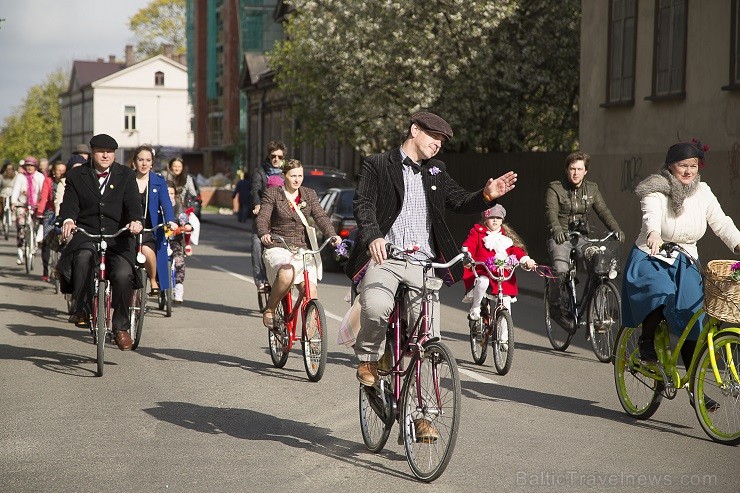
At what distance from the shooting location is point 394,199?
21.5 ft

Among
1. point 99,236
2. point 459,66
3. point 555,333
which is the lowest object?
point 555,333

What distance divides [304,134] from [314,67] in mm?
4606

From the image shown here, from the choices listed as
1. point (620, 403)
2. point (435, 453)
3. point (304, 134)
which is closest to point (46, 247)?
point (620, 403)

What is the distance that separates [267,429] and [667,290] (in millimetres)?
2698

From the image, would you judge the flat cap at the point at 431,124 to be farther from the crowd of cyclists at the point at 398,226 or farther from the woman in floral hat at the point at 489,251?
the woman in floral hat at the point at 489,251

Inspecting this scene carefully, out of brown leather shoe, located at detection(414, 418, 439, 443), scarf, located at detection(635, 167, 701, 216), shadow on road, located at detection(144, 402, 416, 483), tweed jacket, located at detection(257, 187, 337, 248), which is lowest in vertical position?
shadow on road, located at detection(144, 402, 416, 483)

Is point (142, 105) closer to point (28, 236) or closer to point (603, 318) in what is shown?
point (28, 236)

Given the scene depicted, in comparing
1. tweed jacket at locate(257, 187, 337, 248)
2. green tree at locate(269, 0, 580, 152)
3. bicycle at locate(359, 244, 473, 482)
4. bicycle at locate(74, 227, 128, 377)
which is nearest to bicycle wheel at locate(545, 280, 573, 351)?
tweed jacket at locate(257, 187, 337, 248)

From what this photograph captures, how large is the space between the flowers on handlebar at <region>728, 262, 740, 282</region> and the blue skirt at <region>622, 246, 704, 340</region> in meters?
0.56

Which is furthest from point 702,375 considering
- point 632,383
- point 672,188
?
point 672,188

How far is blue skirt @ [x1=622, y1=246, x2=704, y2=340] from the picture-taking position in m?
7.45

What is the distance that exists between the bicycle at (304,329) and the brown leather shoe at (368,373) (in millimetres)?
2486

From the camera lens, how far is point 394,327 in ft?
21.4

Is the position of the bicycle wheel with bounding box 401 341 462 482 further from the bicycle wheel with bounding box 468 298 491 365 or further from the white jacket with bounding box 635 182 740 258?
the bicycle wheel with bounding box 468 298 491 365
